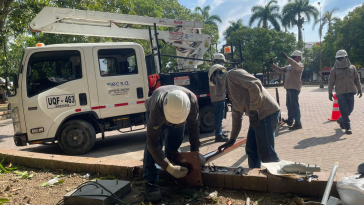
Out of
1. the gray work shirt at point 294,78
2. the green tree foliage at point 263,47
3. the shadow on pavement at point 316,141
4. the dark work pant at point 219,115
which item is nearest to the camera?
the shadow on pavement at point 316,141

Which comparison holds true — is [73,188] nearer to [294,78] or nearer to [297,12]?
[294,78]

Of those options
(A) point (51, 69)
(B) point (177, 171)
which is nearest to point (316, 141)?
(B) point (177, 171)

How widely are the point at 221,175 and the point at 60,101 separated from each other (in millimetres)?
4186

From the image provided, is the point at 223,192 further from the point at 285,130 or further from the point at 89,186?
the point at 285,130

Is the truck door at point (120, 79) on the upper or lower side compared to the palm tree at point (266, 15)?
lower

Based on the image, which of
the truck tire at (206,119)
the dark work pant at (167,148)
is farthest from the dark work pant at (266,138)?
the truck tire at (206,119)

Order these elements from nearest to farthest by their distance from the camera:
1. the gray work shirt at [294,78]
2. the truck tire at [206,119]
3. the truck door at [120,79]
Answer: the truck door at [120,79] → the gray work shirt at [294,78] → the truck tire at [206,119]

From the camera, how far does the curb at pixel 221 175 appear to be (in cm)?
286

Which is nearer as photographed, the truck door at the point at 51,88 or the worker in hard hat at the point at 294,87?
the truck door at the point at 51,88

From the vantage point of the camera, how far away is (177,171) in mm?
2932

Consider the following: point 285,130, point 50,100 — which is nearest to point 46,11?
point 50,100

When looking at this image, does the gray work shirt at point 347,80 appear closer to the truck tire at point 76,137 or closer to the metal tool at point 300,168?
the metal tool at point 300,168

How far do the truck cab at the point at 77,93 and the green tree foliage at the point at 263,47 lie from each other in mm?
32589

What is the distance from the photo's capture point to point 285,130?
24.0 ft
